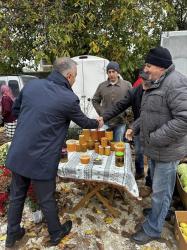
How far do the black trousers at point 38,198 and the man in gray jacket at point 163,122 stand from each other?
102 centimetres

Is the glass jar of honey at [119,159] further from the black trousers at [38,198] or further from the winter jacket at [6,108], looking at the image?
the winter jacket at [6,108]

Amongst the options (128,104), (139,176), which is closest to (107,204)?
(139,176)

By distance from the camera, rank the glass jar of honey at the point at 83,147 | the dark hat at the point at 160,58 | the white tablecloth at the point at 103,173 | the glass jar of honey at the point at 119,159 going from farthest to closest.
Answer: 1. the glass jar of honey at the point at 83,147
2. the glass jar of honey at the point at 119,159
3. the white tablecloth at the point at 103,173
4. the dark hat at the point at 160,58

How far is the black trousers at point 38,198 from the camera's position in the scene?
2.88 metres

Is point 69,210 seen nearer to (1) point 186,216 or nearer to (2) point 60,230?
(2) point 60,230

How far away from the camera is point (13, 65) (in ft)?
28.1

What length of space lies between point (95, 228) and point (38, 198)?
2.96 ft

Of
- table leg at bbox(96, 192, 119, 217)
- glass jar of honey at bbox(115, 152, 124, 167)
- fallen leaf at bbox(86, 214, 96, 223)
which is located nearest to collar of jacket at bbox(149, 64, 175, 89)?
glass jar of honey at bbox(115, 152, 124, 167)

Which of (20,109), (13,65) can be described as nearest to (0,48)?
(13,65)

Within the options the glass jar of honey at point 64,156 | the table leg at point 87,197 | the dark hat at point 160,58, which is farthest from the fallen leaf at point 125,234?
the dark hat at point 160,58

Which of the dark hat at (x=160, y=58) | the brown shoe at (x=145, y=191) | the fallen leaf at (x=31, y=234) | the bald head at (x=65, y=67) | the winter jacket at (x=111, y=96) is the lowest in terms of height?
the fallen leaf at (x=31, y=234)

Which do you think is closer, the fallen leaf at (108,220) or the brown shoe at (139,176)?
the fallen leaf at (108,220)

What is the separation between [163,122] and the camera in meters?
2.71

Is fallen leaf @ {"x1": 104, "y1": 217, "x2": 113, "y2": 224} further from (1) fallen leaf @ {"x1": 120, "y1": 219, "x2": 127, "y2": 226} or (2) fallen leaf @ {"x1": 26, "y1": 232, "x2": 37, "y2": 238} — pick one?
(2) fallen leaf @ {"x1": 26, "y1": 232, "x2": 37, "y2": 238}
